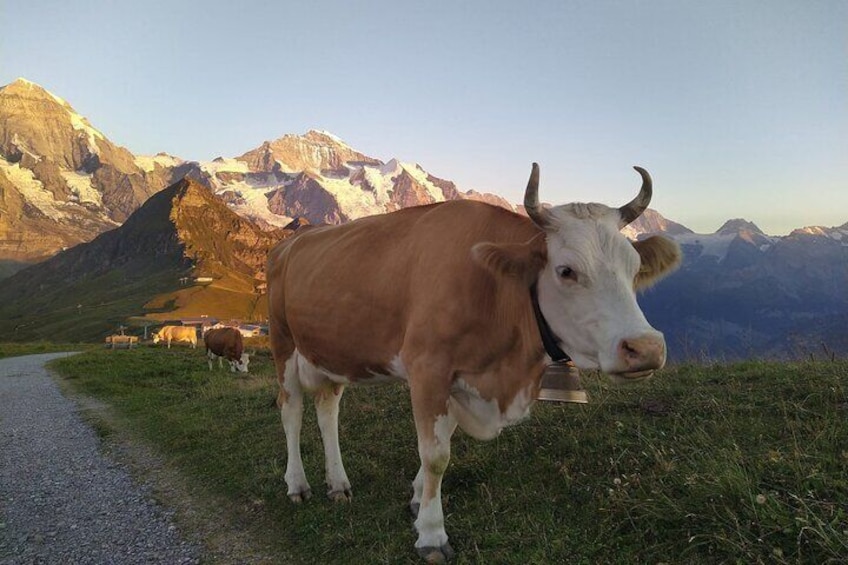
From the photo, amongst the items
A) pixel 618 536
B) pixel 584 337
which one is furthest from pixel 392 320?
pixel 618 536

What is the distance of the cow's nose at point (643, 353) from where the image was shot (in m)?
3.33

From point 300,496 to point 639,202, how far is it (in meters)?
4.82

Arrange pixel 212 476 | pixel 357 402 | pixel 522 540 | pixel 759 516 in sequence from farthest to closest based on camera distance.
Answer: pixel 357 402 → pixel 212 476 → pixel 522 540 → pixel 759 516

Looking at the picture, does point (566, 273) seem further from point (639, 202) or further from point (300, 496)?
point (300, 496)

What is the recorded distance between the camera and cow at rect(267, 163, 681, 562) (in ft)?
12.4

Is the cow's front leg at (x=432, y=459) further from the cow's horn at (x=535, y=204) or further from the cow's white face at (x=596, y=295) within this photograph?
the cow's horn at (x=535, y=204)

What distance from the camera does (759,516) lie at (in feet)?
11.6

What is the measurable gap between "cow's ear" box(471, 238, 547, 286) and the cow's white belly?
0.99 m

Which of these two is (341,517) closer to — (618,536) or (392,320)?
(392,320)

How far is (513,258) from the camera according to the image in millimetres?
4164

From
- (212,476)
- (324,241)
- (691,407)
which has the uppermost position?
(324,241)

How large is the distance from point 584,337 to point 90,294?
229 m

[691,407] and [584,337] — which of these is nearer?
[584,337]

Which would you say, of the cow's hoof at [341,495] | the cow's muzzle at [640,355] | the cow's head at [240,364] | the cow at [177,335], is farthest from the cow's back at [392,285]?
the cow at [177,335]
